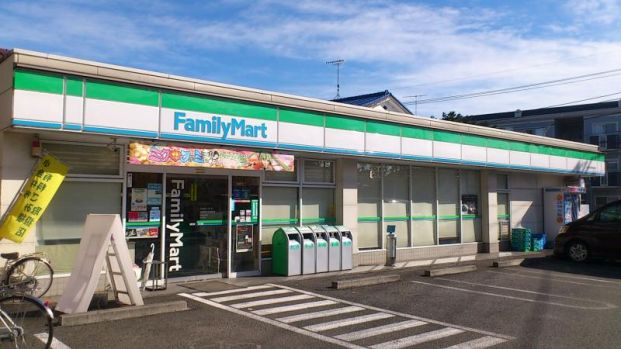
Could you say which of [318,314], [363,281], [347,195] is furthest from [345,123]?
[318,314]

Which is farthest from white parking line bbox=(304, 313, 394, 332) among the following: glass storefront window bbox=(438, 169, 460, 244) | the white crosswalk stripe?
glass storefront window bbox=(438, 169, 460, 244)

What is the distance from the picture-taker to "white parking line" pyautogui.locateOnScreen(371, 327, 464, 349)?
256 inches

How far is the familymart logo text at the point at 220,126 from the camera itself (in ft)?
32.9

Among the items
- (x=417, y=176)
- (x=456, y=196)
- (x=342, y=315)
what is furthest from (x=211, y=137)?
(x=456, y=196)

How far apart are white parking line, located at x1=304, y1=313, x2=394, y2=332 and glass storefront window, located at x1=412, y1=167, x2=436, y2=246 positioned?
7.59m

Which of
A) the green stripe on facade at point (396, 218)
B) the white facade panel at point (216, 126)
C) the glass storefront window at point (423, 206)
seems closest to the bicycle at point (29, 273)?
the white facade panel at point (216, 126)

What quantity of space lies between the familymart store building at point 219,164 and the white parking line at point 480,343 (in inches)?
230

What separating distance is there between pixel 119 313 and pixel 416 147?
9244mm

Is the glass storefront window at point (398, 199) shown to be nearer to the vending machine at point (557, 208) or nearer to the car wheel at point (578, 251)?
the car wheel at point (578, 251)

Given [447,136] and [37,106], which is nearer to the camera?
[37,106]

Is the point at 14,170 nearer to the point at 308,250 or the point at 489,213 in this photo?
the point at 308,250

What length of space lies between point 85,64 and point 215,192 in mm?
3778

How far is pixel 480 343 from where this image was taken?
6637 millimetres

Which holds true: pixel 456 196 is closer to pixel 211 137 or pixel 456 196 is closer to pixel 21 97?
pixel 211 137
